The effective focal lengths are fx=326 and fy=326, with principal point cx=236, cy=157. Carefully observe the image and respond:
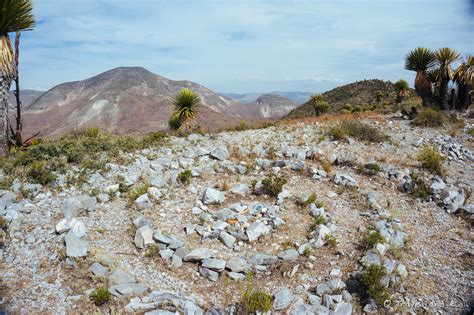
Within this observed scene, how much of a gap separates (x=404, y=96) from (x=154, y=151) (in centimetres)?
2779

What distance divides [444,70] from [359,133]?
9739mm

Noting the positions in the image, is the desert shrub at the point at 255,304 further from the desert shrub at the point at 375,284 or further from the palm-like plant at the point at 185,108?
the palm-like plant at the point at 185,108

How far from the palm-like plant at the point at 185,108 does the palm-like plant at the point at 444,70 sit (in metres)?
14.0

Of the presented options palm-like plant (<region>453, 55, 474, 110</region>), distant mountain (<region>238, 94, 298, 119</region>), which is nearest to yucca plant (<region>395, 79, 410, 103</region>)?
palm-like plant (<region>453, 55, 474, 110</region>)

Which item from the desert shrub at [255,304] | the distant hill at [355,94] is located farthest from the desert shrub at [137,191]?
Result: the distant hill at [355,94]

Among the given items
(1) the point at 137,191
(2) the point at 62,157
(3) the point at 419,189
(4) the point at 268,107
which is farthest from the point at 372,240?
(4) the point at 268,107

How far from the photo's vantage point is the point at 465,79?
18.4m

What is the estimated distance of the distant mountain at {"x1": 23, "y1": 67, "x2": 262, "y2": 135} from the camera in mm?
93188

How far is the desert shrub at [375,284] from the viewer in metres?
4.99

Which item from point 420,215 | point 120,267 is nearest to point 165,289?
point 120,267

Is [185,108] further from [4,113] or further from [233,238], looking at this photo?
[233,238]

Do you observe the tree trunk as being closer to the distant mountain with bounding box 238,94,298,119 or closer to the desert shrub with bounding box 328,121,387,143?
the desert shrub with bounding box 328,121,387,143

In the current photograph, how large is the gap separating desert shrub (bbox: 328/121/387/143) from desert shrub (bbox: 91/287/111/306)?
10116mm

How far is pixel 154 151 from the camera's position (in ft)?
35.3
